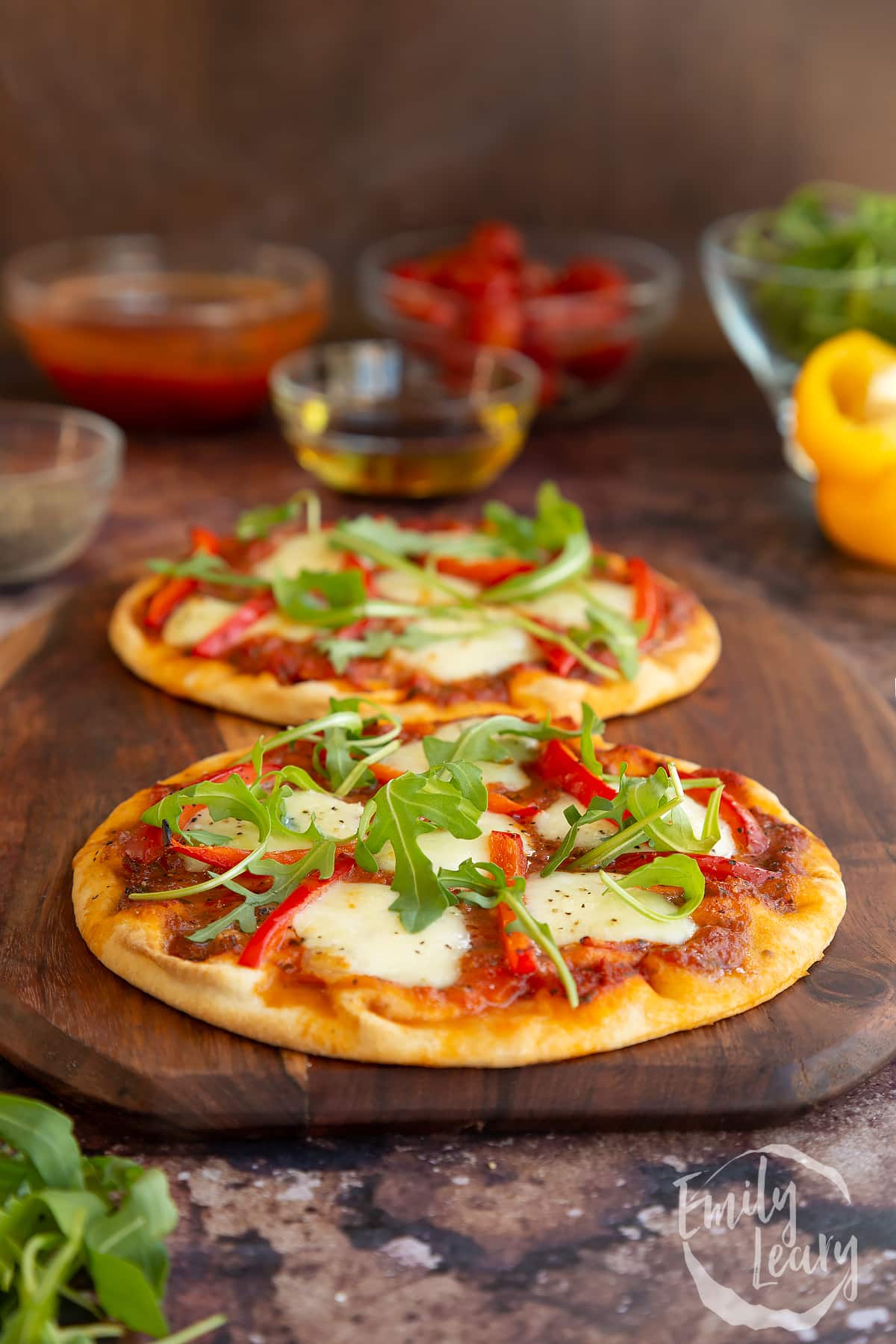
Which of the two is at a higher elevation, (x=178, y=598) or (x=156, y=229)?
(x=156, y=229)

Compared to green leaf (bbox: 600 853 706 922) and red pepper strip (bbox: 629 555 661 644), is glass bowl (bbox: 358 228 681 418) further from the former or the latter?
green leaf (bbox: 600 853 706 922)

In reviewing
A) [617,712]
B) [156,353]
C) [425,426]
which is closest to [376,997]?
[617,712]

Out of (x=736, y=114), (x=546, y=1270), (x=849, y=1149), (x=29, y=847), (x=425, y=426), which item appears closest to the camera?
(x=546, y=1270)

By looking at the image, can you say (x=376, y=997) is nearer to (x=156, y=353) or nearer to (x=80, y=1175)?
(x=80, y=1175)

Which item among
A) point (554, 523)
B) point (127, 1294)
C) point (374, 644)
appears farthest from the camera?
point (554, 523)

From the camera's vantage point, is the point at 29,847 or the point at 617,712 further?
the point at 617,712

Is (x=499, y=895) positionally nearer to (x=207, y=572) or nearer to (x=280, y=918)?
(x=280, y=918)

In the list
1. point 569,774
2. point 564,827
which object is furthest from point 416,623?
point 564,827
